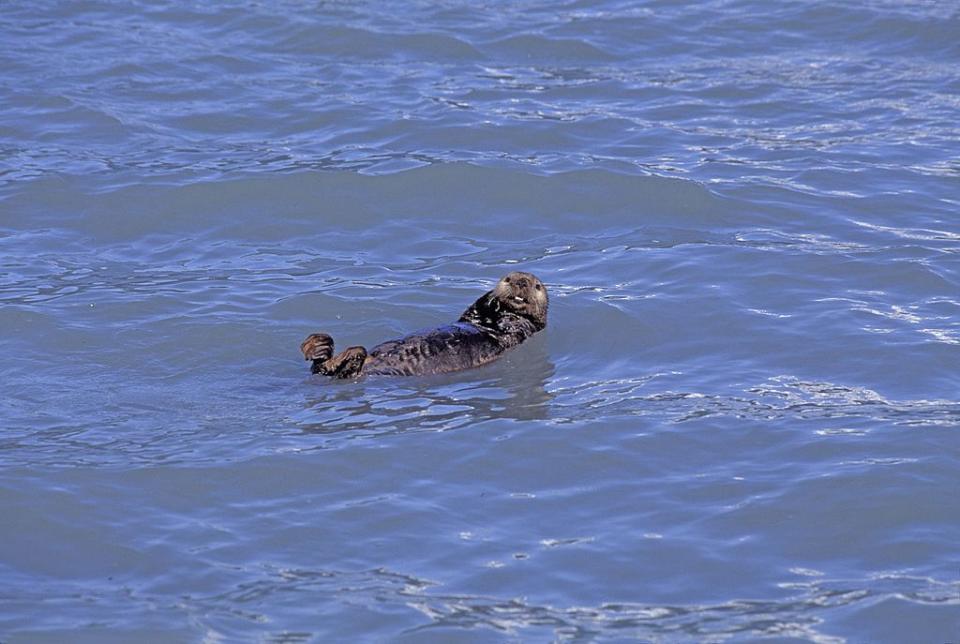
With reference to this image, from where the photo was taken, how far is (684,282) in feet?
31.7

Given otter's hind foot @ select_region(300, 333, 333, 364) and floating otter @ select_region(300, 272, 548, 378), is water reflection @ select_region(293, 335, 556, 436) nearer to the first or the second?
floating otter @ select_region(300, 272, 548, 378)

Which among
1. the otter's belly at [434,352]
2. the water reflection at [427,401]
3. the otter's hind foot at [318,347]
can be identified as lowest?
the water reflection at [427,401]

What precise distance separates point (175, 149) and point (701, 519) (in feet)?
23.4

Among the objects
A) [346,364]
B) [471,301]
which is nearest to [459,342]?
[346,364]

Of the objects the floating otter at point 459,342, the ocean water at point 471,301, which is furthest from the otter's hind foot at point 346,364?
the ocean water at point 471,301

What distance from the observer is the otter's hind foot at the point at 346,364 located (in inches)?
309

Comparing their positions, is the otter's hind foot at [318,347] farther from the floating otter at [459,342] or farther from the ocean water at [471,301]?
the ocean water at [471,301]

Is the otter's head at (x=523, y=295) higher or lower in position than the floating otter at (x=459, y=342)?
higher

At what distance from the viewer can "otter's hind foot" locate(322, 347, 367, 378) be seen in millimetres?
7859

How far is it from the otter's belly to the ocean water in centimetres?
9

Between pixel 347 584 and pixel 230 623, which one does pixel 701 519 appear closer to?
pixel 347 584

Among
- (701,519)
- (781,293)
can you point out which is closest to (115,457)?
(701,519)

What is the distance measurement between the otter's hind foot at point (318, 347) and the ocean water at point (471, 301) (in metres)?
0.20

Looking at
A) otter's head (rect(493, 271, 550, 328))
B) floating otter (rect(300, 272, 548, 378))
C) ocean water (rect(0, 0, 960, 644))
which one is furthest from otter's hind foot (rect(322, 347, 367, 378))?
otter's head (rect(493, 271, 550, 328))
